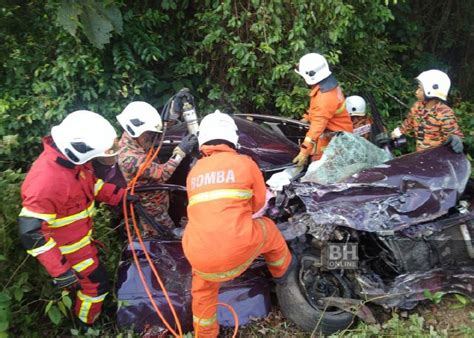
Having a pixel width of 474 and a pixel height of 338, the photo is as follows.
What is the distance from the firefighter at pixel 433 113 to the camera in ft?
14.3

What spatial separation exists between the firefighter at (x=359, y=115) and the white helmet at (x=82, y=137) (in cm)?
306

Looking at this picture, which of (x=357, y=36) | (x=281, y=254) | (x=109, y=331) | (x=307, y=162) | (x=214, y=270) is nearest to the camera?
(x=214, y=270)

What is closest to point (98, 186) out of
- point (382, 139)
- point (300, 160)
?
point (300, 160)

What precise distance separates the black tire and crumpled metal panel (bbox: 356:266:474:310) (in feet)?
0.78

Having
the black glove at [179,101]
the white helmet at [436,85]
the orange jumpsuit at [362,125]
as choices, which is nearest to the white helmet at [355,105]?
the orange jumpsuit at [362,125]

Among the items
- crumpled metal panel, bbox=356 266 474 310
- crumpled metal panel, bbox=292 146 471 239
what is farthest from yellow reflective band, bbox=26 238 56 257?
crumpled metal panel, bbox=356 266 474 310

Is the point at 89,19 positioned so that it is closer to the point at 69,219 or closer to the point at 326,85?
the point at 69,219

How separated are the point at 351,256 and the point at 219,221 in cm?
100

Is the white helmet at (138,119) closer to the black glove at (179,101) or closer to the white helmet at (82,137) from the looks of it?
the black glove at (179,101)

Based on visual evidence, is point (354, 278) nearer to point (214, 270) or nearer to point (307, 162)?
point (214, 270)

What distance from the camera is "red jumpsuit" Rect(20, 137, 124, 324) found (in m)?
2.66

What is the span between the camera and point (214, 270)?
2.62 metres

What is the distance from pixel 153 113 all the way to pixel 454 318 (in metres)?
2.68

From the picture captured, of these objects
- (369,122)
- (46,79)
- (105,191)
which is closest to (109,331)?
(105,191)
